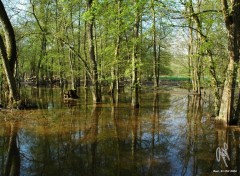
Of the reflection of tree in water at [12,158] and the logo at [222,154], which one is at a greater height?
the reflection of tree in water at [12,158]

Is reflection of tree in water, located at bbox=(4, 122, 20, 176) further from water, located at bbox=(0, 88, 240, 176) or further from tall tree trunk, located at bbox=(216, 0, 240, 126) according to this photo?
tall tree trunk, located at bbox=(216, 0, 240, 126)

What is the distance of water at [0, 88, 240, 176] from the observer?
279 inches

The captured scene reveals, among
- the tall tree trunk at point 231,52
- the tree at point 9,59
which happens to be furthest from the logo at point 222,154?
the tree at point 9,59

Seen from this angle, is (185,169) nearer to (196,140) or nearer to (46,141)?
(196,140)

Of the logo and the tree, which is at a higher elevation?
the tree

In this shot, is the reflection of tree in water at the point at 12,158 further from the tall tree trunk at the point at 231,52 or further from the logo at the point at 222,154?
the tall tree trunk at the point at 231,52

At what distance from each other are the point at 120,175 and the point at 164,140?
390 cm

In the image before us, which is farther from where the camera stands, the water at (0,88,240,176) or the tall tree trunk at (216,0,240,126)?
the tall tree trunk at (216,0,240,126)

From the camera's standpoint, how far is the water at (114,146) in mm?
7082

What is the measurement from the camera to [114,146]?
9.14 m

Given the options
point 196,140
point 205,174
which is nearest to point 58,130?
point 196,140

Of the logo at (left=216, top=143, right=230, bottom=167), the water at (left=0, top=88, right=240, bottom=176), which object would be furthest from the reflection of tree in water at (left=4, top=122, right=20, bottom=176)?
the logo at (left=216, top=143, right=230, bottom=167)

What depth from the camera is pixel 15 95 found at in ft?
56.7

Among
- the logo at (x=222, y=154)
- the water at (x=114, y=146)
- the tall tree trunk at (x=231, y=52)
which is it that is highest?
the tall tree trunk at (x=231, y=52)
